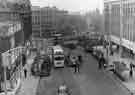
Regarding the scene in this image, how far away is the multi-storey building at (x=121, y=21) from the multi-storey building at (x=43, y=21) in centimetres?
728

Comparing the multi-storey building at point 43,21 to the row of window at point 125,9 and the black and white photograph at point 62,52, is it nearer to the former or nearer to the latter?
the black and white photograph at point 62,52

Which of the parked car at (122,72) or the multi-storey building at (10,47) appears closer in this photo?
the multi-storey building at (10,47)

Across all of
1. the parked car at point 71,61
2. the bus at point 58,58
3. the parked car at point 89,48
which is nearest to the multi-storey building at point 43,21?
the parked car at point 89,48

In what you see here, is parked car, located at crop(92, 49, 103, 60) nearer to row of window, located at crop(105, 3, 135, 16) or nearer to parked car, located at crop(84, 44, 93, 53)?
parked car, located at crop(84, 44, 93, 53)

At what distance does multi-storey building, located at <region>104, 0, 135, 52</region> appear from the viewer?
22523 millimetres

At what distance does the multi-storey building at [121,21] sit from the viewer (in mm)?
22523

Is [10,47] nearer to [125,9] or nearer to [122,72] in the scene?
[122,72]

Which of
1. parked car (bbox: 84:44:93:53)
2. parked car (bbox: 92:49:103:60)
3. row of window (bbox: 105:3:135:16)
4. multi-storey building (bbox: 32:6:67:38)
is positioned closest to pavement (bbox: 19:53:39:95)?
parked car (bbox: 92:49:103:60)

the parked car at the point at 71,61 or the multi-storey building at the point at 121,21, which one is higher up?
the multi-storey building at the point at 121,21

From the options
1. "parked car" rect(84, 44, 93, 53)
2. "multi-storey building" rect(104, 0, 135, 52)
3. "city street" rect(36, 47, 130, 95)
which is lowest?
"city street" rect(36, 47, 130, 95)

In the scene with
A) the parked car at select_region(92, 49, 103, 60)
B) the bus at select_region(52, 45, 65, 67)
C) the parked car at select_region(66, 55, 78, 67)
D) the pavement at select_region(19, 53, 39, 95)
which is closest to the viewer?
the pavement at select_region(19, 53, 39, 95)

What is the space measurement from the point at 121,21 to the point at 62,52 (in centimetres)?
888

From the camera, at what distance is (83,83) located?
51.1 feet

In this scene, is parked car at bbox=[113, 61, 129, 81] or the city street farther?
parked car at bbox=[113, 61, 129, 81]
